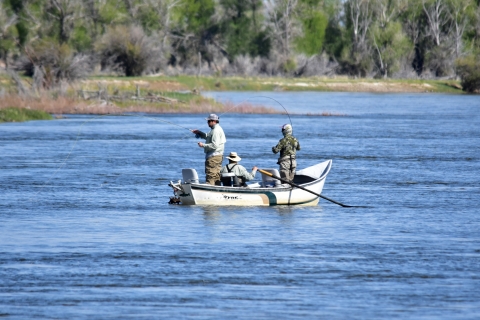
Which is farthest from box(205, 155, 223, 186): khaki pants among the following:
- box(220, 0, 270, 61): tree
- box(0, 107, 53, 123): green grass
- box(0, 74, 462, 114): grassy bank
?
box(220, 0, 270, 61): tree

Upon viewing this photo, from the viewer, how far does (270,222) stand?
19.1m

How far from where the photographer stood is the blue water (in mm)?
12625

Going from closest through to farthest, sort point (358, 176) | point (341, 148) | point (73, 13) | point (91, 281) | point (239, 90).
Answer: point (91, 281), point (358, 176), point (341, 148), point (239, 90), point (73, 13)

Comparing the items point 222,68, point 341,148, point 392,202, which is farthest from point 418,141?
point 222,68

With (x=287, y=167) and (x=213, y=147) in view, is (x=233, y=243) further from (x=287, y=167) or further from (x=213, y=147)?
(x=287, y=167)

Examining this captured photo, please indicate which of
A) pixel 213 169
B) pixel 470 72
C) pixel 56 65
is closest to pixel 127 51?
pixel 56 65

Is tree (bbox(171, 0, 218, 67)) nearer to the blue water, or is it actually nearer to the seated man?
the blue water

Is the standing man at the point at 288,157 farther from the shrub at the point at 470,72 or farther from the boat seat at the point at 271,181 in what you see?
the shrub at the point at 470,72

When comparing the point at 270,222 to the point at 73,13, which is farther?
the point at 73,13

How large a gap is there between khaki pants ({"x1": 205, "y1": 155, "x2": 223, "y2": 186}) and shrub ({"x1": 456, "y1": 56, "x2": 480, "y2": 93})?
72.3 metres

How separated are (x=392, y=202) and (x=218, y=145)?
4.81 metres

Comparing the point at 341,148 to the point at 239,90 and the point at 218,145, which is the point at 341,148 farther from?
the point at 239,90

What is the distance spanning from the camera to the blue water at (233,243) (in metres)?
12.6

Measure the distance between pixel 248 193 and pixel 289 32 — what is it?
86.6 m
